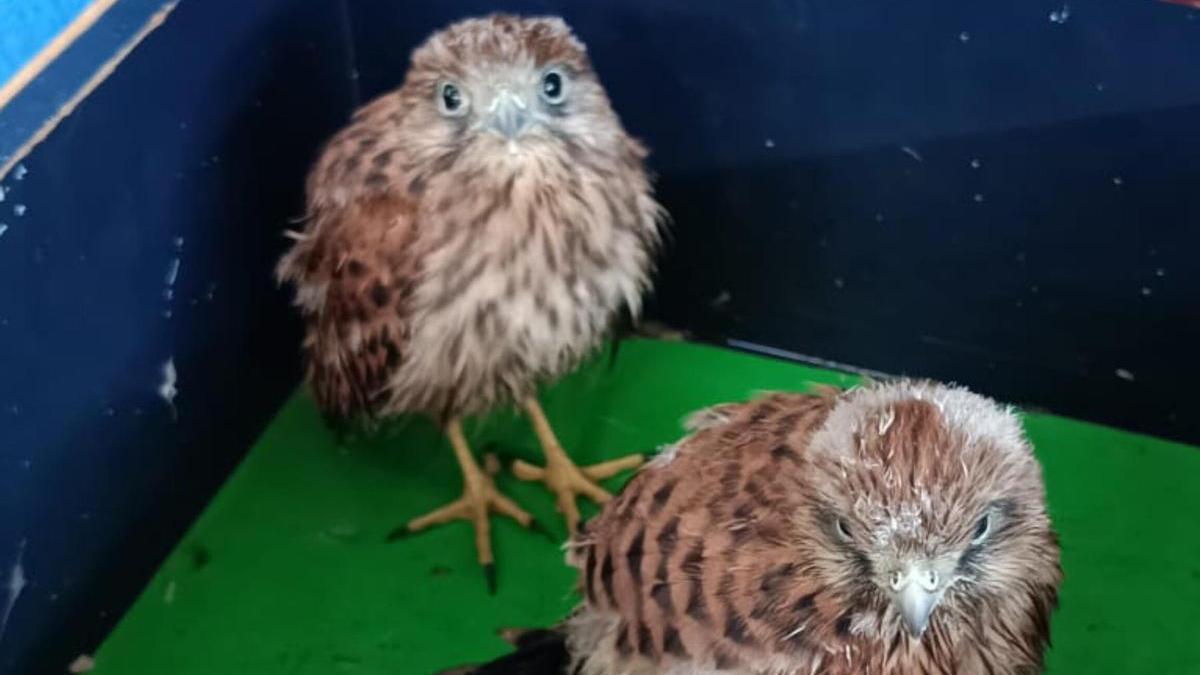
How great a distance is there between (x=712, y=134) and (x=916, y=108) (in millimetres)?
320

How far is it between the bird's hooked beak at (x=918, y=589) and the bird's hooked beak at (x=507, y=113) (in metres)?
0.78

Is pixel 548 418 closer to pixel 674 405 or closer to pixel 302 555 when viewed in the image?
pixel 674 405

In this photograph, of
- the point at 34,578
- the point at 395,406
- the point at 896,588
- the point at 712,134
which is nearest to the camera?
the point at 896,588

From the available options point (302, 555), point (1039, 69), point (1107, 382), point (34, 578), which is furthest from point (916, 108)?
point (34, 578)

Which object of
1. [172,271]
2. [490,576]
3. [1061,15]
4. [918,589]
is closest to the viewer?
[918,589]

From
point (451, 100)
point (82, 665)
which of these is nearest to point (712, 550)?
point (451, 100)

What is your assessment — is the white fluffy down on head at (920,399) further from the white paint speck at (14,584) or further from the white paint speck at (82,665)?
the white paint speck at (82,665)

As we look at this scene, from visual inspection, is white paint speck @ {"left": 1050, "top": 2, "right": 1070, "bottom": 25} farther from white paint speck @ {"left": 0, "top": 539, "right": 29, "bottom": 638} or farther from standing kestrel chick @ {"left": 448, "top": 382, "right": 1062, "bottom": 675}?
white paint speck @ {"left": 0, "top": 539, "right": 29, "bottom": 638}

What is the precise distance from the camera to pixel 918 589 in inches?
54.6

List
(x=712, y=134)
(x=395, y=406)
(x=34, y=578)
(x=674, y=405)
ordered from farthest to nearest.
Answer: (x=674, y=405) → (x=712, y=134) → (x=395, y=406) → (x=34, y=578)

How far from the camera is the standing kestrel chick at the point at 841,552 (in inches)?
55.0

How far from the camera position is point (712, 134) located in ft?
7.41

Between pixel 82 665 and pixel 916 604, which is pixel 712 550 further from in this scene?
pixel 82 665

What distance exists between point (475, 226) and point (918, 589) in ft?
2.67
